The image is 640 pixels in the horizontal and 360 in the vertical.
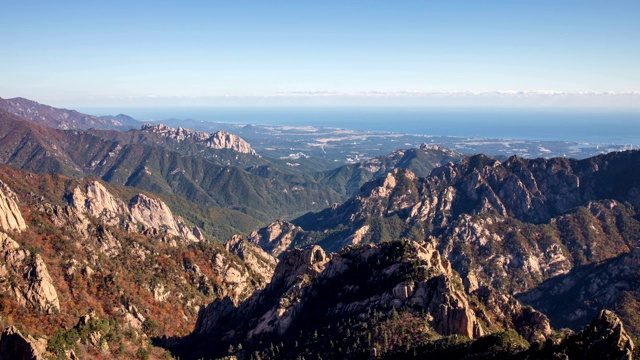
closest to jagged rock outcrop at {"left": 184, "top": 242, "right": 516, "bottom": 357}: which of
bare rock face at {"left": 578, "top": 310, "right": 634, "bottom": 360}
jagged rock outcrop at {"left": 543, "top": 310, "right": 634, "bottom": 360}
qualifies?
jagged rock outcrop at {"left": 543, "top": 310, "right": 634, "bottom": 360}

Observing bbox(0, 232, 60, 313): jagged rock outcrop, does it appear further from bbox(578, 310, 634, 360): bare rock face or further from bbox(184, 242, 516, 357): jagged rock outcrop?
bbox(578, 310, 634, 360): bare rock face

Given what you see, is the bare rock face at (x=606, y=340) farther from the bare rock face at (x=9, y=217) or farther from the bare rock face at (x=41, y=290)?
the bare rock face at (x=9, y=217)

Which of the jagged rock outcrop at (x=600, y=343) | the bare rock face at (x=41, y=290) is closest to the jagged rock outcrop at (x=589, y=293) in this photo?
the jagged rock outcrop at (x=600, y=343)

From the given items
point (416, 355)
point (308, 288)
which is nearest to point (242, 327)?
point (308, 288)

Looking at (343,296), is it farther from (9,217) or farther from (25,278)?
(9,217)

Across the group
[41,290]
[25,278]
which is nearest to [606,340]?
[41,290]

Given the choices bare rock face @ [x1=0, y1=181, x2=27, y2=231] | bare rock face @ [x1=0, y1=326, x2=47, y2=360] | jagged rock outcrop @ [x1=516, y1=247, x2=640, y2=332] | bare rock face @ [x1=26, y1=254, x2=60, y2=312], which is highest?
bare rock face @ [x1=0, y1=181, x2=27, y2=231]
